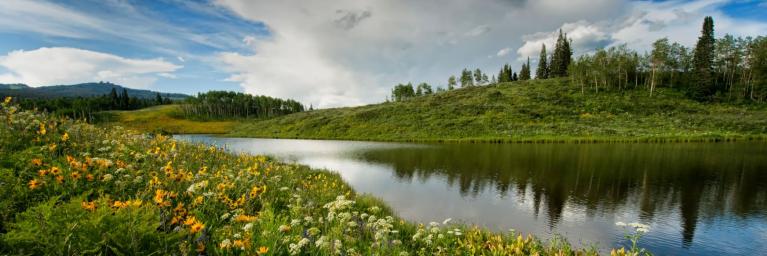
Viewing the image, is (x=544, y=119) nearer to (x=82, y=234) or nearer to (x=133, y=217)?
(x=133, y=217)

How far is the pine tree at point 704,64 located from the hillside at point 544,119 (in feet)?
12.9

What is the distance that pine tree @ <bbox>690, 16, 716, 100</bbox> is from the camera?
76.4 m

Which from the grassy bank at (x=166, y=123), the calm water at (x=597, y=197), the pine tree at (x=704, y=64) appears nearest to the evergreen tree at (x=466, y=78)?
the pine tree at (x=704, y=64)

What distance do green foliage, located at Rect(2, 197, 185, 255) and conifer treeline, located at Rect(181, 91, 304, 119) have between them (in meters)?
154

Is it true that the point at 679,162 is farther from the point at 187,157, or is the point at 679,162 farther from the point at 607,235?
the point at 187,157

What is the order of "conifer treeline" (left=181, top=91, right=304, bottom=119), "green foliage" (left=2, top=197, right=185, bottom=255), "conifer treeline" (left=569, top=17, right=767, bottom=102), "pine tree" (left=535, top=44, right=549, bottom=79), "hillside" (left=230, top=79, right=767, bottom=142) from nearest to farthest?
"green foliage" (left=2, top=197, right=185, bottom=255) < "hillside" (left=230, top=79, right=767, bottom=142) < "conifer treeline" (left=569, top=17, right=767, bottom=102) < "pine tree" (left=535, top=44, right=549, bottom=79) < "conifer treeline" (left=181, top=91, right=304, bottom=119)

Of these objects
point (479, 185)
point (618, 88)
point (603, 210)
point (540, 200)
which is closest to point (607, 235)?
point (603, 210)

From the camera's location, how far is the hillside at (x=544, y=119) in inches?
2074

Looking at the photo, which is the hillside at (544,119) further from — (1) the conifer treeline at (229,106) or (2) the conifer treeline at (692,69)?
(1) the conifer treeline at (229,106)

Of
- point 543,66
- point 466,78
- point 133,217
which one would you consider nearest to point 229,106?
point 466,78

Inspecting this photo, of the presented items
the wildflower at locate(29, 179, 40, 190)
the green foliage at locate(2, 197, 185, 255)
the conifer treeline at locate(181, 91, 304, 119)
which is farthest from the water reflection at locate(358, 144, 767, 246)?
the conifer treeline at locate(181, 91, 304, 119)

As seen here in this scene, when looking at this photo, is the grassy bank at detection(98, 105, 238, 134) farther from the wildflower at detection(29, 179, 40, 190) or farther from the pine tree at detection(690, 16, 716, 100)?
the pine tree at detection(690, 16, 716, 100)

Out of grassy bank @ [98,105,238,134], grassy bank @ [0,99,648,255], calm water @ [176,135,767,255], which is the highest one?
grassy bank @ [0,99,648,255]

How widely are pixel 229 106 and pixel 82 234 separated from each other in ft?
546
